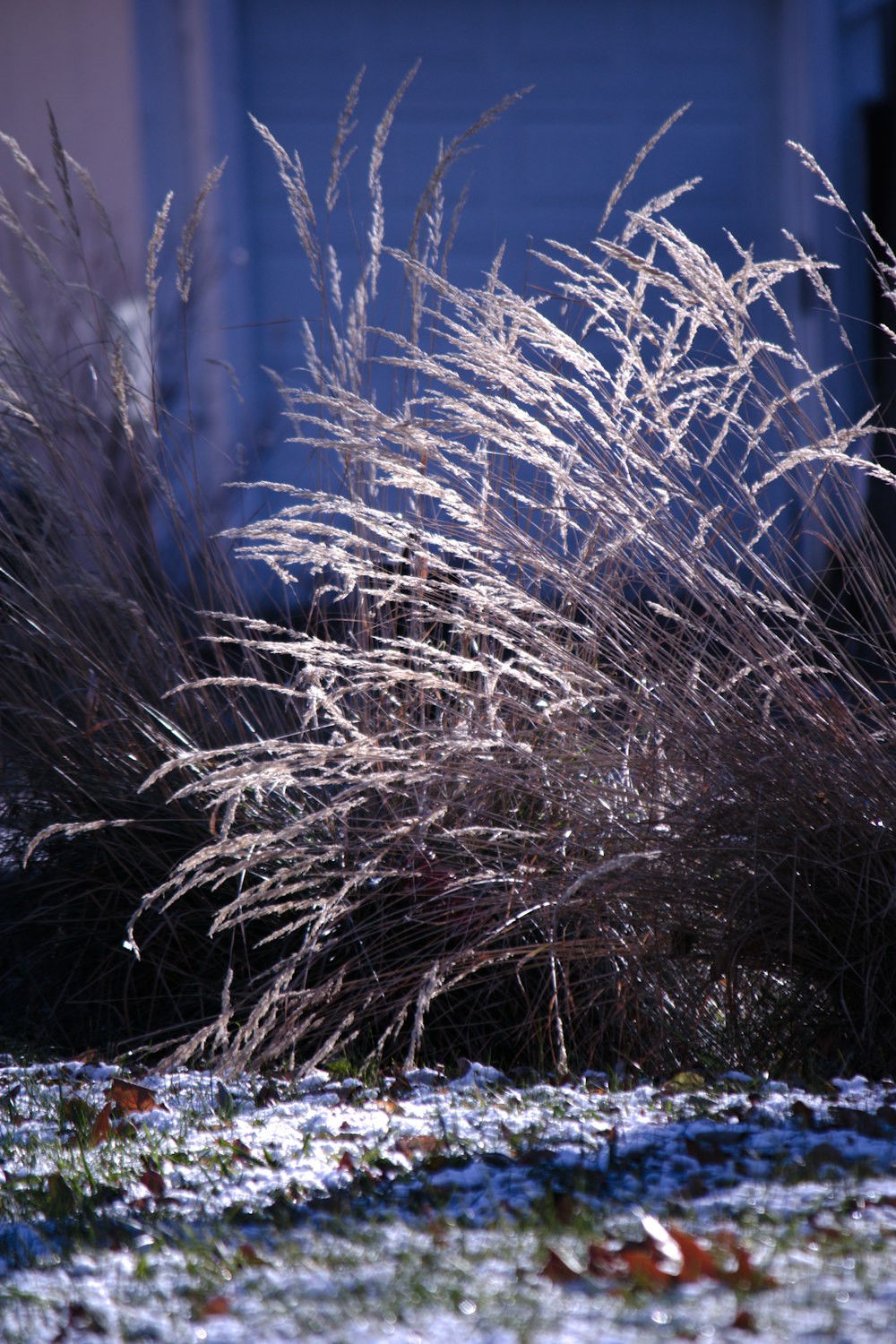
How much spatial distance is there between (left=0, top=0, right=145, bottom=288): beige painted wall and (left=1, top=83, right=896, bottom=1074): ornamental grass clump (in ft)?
13.1

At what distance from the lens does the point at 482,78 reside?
6.53m

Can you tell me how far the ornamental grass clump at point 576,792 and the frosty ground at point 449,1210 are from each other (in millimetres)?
172

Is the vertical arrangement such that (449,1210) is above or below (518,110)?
below

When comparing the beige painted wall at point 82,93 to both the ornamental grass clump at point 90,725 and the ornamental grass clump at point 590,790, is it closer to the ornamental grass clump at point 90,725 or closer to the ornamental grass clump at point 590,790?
the ornamental grass clump at point 90,725

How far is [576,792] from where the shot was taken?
241cm

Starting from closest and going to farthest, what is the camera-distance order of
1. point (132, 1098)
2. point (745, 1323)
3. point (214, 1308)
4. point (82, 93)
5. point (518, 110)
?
point (745, 1323) < point (214, 1308) < point (132, 1098) < point (82, 93) < point (518, 110)

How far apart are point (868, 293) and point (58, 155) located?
4540 millimetres

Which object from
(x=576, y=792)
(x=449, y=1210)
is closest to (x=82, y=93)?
(x=576, y=792)

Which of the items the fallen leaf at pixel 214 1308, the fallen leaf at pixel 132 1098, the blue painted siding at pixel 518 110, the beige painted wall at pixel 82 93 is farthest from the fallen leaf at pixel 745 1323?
the beige painted wall at pixel 82 93

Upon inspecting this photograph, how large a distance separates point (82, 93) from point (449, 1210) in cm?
585

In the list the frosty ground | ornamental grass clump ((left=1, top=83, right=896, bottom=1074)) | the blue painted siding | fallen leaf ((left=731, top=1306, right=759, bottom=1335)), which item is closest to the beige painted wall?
the blue painted siding

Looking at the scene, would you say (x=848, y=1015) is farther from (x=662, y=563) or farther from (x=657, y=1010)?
(x=662, y=563)

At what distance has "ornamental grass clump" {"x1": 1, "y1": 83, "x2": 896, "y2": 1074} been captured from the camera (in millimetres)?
2248

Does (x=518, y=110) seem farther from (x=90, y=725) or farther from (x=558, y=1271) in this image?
(x=558, y=1271)
